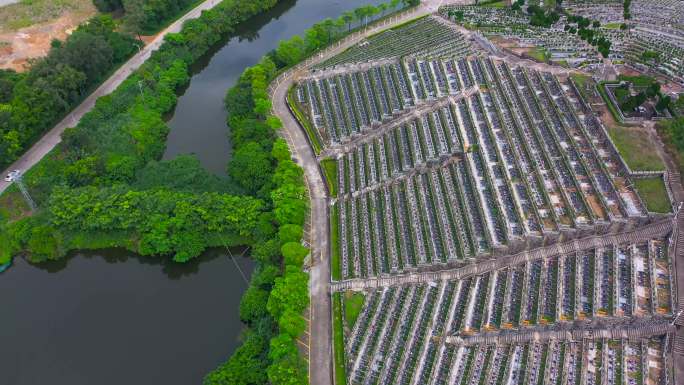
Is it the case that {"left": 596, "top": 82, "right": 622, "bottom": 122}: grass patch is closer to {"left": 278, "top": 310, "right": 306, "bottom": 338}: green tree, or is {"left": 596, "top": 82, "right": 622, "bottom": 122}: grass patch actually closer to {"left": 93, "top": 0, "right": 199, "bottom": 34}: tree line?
{"left": 278, "top": 310, "right": 306, "bottom": 338}: green tree

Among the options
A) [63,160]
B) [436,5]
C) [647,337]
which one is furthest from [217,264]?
[436,5]

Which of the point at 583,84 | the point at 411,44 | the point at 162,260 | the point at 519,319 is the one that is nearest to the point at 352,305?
the point at 519,319

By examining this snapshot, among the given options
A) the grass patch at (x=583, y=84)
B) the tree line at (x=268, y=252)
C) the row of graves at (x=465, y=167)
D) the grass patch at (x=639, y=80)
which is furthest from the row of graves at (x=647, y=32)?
the tree line at (x=268, y=252)

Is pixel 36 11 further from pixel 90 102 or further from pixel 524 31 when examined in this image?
pixel 524 31

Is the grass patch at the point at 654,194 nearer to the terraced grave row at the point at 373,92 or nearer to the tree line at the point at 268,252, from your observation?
the terraced grave row at the point at 373,92

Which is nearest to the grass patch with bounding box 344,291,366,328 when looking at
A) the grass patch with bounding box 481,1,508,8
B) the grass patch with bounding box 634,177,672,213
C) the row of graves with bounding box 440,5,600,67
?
the grass patch with bounding box 634,177,672,213

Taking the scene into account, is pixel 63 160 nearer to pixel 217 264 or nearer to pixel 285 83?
pixel 217 264
